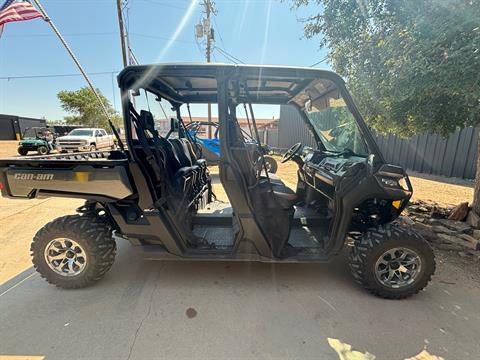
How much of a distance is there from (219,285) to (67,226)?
5.13ft

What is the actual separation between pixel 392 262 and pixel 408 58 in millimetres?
2076

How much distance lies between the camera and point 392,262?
2.29 metres

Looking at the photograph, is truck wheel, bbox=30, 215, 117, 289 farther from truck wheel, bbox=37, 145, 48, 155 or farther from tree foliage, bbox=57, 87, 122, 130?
tree foliage, bbox=57, 87, 122, 130

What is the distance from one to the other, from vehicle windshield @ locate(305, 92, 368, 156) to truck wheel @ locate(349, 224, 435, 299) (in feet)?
2.81

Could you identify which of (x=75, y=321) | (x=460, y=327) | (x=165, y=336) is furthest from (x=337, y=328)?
(x=75, y=321)

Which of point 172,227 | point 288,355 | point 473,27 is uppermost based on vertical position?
point 473,27

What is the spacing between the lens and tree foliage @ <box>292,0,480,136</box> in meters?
2.23

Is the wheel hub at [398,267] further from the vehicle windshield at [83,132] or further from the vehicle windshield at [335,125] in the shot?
the vehicle windshield at [83,132]

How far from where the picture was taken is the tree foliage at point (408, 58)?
2.23 metres

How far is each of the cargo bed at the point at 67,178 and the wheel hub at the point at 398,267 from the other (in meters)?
2.43

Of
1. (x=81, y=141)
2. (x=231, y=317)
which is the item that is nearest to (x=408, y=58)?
(x=231, y=317)

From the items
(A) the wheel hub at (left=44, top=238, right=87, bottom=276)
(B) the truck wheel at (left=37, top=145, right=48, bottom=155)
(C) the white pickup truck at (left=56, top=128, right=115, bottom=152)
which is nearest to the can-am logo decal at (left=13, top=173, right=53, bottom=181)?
(A) the wheel hub at (left=44, top=238, right=87, bottom=276)

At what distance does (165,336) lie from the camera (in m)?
1.85

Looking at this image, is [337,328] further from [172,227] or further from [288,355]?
[172,227]
